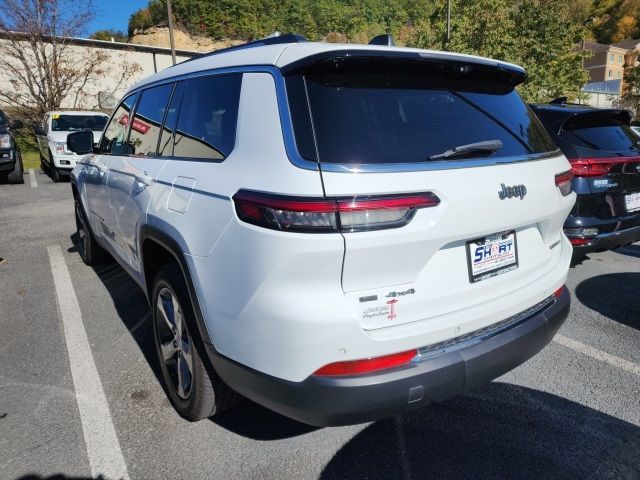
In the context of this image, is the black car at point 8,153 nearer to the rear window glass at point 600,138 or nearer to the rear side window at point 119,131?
the rear side window at point 119,131

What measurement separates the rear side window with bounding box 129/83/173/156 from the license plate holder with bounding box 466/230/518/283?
6.28 ft

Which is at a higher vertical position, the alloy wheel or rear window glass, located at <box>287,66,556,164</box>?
rear window glass, located at <box>287,66,556,164</box>

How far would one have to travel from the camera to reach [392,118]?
6.21 ft

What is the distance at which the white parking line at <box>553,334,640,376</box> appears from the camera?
304 centimetres

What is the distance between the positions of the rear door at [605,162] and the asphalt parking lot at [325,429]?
99cm

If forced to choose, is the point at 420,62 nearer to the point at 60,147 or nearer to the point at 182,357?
the point at 182,357

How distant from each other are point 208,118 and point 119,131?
1801mm

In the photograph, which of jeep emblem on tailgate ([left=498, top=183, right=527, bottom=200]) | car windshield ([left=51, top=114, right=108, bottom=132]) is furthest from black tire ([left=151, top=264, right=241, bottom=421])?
car windshield ([left=51, top=114, right=108, bottom=132])

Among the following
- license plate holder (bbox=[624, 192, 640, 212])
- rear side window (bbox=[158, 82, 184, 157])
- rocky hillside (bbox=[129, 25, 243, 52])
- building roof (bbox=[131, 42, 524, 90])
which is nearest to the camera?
building roof (bbox=[131, 42, 524, 90])

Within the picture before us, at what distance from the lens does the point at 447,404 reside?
105 inches

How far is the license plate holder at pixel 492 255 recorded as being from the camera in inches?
78.0

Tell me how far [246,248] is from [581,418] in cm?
207

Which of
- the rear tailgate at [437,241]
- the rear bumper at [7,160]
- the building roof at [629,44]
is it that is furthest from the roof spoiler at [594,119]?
the building roof at [629,44]

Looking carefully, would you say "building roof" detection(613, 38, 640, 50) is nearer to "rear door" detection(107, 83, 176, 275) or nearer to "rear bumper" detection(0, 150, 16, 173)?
"rear bumper" detection(0, 150, 16, 173)
